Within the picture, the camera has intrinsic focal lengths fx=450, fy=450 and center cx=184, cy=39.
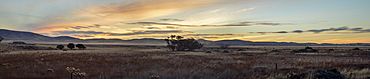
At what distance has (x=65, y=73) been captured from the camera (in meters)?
25.7

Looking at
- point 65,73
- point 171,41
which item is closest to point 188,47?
point 171,41

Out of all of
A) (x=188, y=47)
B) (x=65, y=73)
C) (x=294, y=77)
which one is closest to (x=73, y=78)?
(x=65, y=73)

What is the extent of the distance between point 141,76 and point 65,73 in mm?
4876

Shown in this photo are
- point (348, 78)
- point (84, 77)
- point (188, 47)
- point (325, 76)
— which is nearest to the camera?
point (325, 76)

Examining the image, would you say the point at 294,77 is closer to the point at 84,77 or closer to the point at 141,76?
the point at 141,76

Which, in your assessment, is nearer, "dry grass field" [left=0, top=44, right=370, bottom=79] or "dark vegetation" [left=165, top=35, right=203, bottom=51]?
"dry grass field" [left=0, top=44, right=370, bottom=79]

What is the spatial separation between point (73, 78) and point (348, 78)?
13.1 m

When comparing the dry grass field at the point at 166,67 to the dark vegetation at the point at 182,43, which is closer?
the dry grass field at the point at 166,67

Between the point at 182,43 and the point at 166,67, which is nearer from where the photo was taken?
the point at 166,67

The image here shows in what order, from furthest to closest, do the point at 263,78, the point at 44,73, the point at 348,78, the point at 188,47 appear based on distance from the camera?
the point at 188,47, the point at 44,73, the point at 263,78, the point at 348,78

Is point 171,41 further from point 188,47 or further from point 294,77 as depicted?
point 294,77

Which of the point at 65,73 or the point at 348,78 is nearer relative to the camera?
the point at 348,78

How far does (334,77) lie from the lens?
1831 centimetres

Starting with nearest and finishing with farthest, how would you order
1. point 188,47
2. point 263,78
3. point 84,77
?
point 263,78, point 84,77, point 188,47
